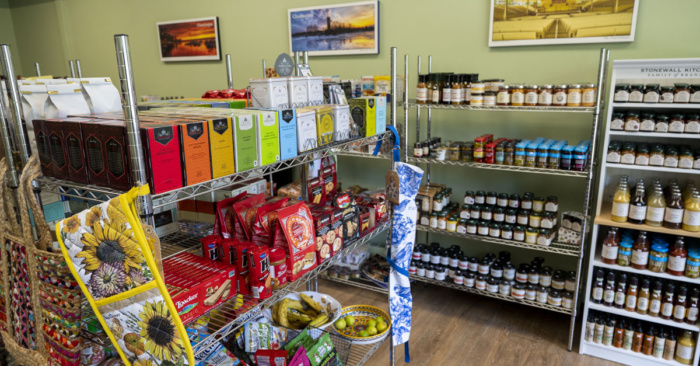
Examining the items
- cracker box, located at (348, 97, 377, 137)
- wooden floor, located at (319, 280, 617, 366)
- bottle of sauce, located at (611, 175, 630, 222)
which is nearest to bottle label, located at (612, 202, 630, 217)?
bottle of sauce, located at (611, 175, 630, 222)

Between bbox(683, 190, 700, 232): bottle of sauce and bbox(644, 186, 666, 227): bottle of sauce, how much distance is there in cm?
11

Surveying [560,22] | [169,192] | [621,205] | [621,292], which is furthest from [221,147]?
[560,22]

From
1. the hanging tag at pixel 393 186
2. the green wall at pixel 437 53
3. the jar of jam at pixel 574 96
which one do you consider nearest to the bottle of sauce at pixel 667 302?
the green wall at pixel 437 53

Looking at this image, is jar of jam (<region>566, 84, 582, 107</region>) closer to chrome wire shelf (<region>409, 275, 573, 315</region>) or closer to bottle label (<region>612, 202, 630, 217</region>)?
bottle label (<region>612, 202, 630, 217</region>)

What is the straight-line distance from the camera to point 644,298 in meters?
→ 2.70

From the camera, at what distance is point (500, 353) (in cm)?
291

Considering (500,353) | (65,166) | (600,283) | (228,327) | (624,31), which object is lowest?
(500,353)

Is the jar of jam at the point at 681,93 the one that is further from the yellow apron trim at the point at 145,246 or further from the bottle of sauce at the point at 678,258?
the yellow apron trim at the point at 145,246

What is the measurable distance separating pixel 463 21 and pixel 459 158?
1063 millimetres

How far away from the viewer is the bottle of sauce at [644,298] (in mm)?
2699

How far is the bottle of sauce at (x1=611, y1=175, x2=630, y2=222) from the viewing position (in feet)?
8.68

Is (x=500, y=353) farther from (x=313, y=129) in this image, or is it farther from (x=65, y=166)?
(x=65, y=166)

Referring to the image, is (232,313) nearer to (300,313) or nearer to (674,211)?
(300,313)

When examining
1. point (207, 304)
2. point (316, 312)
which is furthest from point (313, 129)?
point (316, 312)
